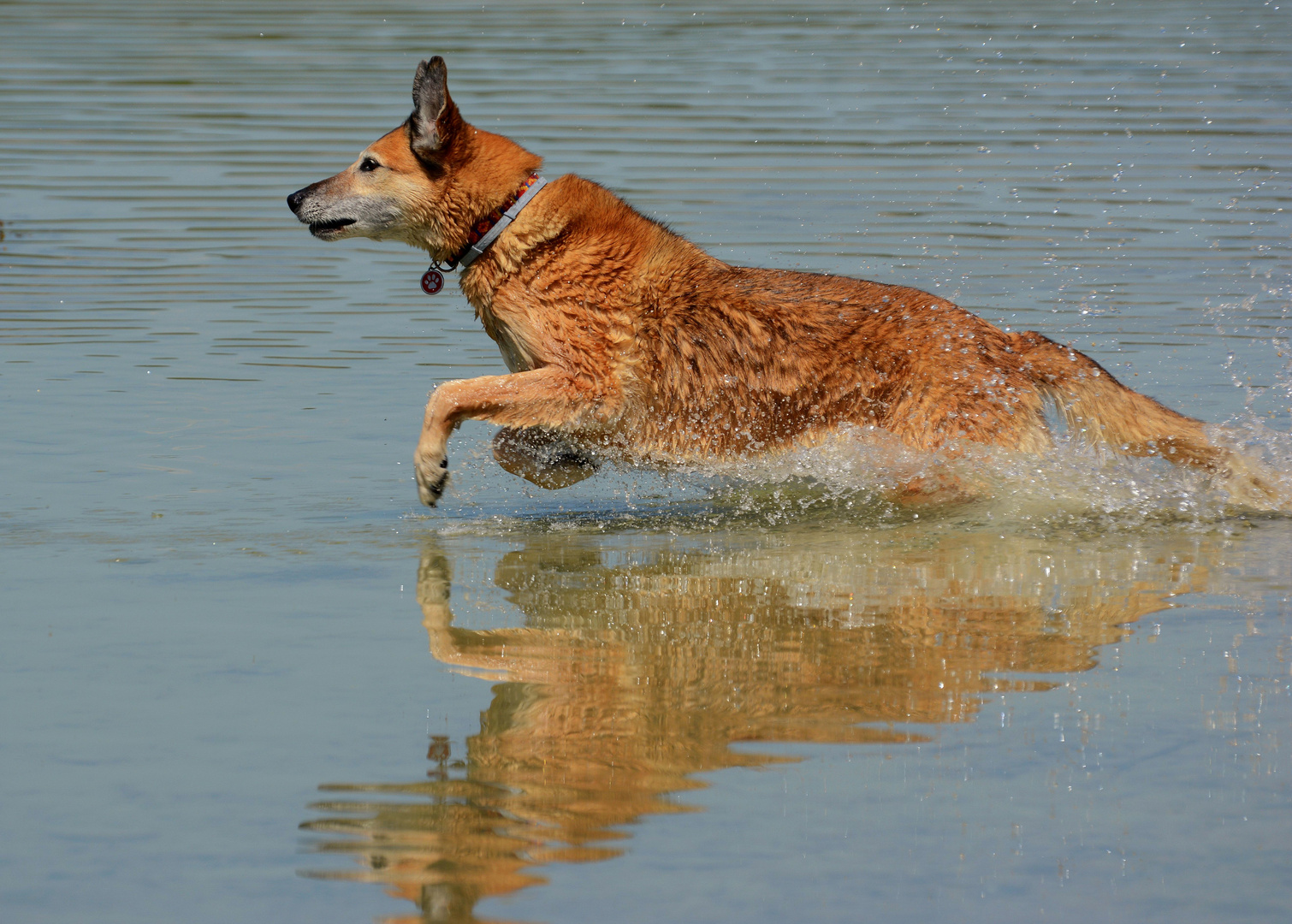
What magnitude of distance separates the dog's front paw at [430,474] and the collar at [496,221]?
867 millimetres

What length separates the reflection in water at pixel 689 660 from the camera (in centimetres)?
370

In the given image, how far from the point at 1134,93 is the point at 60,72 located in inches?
562

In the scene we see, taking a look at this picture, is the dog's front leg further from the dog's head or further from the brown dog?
the dog's head

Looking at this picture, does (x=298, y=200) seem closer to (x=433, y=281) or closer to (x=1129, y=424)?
(x=433, y=281)

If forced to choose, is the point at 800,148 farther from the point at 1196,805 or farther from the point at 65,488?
the point at 1196,805

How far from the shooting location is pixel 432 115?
6.61m

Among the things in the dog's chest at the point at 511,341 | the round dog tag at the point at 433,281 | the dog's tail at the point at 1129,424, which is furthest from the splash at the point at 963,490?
the round dog tag at the point at 433,281

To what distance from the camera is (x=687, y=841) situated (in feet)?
11.8

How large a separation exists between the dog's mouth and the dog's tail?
286 centimetres

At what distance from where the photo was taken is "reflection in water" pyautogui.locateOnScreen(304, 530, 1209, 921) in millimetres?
3701

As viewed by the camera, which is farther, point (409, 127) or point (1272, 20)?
point (1272, 20)

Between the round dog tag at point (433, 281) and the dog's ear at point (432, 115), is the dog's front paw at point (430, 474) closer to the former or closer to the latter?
the round dog tag at point (433, 281)

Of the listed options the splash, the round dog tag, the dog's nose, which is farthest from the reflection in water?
the dog's nose

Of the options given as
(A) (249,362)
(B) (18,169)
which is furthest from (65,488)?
(B) (18,169)
